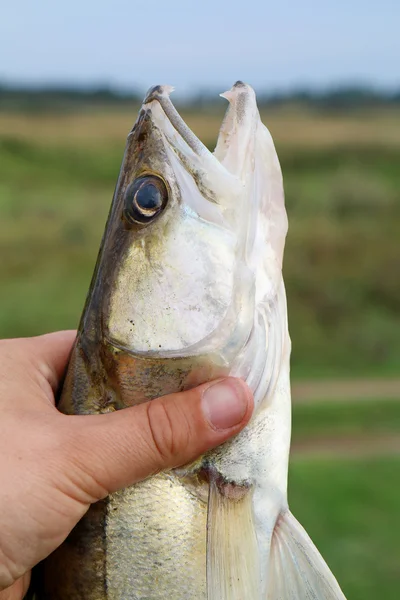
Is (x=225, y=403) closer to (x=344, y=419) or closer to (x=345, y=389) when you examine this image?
(x=344, y=419)

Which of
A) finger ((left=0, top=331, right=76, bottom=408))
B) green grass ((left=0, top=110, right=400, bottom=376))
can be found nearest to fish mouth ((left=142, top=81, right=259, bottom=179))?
finger ((left=0, top=331, right=76, bottom=408))

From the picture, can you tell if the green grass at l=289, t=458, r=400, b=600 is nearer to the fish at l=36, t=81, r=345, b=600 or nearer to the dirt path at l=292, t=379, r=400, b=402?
the dirt path at l=292, t=379, r=400, b=402

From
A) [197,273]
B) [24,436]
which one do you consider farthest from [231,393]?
[24,436]

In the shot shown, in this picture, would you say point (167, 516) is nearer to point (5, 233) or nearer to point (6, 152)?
point (5, 233)

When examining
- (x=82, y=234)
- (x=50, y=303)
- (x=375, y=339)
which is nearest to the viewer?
(x=375, y=339)

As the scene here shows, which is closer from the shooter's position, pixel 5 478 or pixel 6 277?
pixel 5 478

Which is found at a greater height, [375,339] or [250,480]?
[250,480]

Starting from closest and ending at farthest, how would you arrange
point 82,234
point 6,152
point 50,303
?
point 50,303 → point 82,234 → point 6,152
